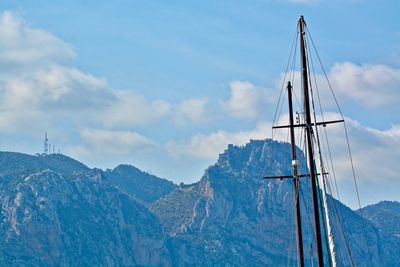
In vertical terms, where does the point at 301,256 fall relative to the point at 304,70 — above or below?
below

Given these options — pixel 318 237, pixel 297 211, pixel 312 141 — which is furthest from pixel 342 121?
pixel 297 211

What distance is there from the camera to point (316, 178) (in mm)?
87125

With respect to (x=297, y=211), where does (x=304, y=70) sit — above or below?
above

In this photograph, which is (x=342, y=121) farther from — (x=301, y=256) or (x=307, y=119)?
(x=301, y=256)

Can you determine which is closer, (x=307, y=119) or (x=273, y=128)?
(x=307, y=119)

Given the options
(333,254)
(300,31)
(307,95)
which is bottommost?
(333,254)

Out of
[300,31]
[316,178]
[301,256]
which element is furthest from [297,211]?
[300,31]

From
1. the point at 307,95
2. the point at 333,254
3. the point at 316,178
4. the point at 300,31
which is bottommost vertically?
the point at 333,254

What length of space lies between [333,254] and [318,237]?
7.98 feet

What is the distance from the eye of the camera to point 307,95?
85188 millimetres

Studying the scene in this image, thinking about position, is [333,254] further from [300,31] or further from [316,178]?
[300,31]

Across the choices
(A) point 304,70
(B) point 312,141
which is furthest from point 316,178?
(A) point 304,70

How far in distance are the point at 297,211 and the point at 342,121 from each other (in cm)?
1991

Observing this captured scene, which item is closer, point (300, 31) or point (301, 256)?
point (300, 31)
